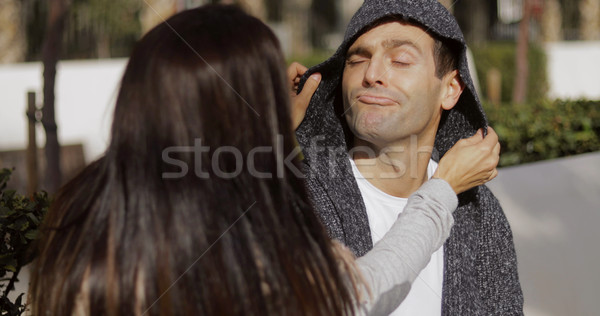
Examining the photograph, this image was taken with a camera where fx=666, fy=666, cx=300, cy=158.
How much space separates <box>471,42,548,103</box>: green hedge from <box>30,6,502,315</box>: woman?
619 inches

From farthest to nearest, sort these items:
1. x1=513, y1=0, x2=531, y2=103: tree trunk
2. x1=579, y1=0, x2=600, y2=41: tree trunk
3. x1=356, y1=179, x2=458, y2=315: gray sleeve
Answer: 1. x1=579, y1=0, x2=600, y2=41: tree trunk
2. x1=513, y1=0, x2=531, y2=103: tree trunk
3. x1=356, y1=179, x2=458, y2=315: gray sleeve

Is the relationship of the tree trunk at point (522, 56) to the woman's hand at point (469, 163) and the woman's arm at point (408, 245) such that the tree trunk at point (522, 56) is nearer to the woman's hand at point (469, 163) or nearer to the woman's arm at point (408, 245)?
the woman's hand at point (469, 163)

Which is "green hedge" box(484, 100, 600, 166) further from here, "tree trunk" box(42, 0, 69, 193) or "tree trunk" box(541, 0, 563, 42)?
"tree trunk" box(541, 0, 563, 42)

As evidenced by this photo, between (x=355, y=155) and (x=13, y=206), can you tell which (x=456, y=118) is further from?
(x=13, y=206)

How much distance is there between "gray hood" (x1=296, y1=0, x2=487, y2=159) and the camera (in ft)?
7.43

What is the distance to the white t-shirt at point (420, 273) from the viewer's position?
2.14 metres

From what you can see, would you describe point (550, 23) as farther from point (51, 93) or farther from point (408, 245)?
point (408, 245)

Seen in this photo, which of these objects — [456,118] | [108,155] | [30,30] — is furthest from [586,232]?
[30,30]

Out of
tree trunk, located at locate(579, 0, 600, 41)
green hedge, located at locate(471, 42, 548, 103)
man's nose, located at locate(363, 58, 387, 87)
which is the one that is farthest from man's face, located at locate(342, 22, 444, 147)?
tree trunk, located at locate(579, 0, 600, 41)

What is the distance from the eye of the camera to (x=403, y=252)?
1.57m

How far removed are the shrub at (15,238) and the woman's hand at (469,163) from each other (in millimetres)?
1254

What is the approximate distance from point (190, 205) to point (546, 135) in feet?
15.9

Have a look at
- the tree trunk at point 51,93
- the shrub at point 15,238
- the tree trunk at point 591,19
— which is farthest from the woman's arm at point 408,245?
the tree trunk at point 591,19

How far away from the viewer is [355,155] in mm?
2447
